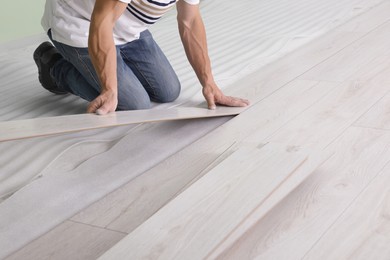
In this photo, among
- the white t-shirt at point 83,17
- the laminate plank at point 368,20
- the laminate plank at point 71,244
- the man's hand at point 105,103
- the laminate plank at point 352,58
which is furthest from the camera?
the laminate plank at point 368,20

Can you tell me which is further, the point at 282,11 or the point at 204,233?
the point at 282,11

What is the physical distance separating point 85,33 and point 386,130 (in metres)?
1.33

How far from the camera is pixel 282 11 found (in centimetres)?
509

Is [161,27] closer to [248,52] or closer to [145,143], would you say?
[248,52]

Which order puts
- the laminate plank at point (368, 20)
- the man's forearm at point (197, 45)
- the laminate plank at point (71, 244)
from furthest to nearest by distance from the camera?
the laminate plank at point (368, 20) → the man's forearm at point (197, 45) → the laminate plank at point (71, 244)

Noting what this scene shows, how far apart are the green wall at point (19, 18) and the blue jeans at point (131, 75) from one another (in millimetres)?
1790

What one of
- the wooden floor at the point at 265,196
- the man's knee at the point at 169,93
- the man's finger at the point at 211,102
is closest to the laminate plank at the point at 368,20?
the wooden floor at the point at 265,196

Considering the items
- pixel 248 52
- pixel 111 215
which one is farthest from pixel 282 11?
pixel 111 215

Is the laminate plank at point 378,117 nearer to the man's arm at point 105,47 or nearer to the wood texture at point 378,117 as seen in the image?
the wood texture at point 378,117

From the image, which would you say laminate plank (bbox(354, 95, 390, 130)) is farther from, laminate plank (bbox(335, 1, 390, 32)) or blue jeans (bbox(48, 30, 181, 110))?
laminate plank (bbox(335, 1, 390, 32))

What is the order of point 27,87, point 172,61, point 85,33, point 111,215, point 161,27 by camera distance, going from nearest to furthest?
point 111,215
point 85,33
point 27,87
point 172,61
point 161,27

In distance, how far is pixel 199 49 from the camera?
287 cm

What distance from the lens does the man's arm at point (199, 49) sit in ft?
9.23

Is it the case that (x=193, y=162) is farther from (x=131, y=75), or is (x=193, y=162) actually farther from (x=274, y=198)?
(x=131, y=75)
